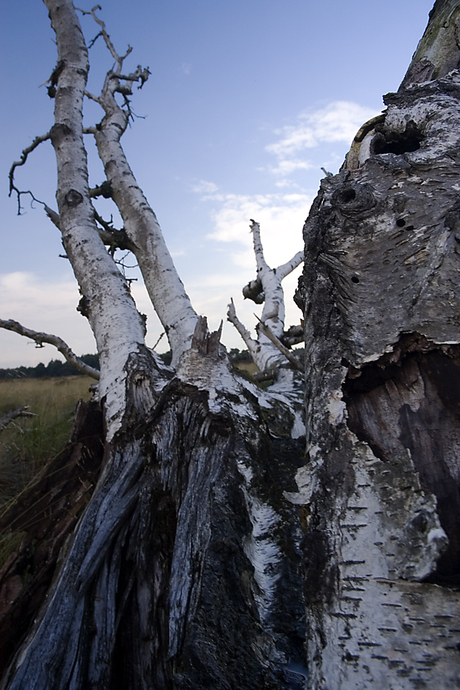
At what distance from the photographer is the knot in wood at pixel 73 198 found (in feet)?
11.5

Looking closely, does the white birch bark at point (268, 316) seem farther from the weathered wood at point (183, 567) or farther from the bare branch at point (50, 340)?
the weathered wood at point (183, 567)

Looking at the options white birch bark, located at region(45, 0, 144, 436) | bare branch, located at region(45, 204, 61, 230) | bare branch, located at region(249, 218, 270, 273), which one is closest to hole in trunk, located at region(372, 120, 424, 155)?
white birch bark, located at region(45, 0, 144, 436)

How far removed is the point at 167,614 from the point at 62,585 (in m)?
0.43

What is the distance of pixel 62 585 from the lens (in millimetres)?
1449

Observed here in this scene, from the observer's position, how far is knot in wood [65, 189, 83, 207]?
3.52m

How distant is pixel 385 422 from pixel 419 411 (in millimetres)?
93

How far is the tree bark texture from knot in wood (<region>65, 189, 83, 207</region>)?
2567mm

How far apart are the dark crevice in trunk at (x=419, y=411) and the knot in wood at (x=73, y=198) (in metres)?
3.16

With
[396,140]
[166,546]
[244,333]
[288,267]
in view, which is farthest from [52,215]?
[166,546]

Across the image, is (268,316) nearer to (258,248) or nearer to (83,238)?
(258,248)

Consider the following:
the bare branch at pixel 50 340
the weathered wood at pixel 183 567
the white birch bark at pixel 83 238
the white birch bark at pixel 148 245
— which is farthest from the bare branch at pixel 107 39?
the weathered wood at pixel 183 567

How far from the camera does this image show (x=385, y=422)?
113 centimetres

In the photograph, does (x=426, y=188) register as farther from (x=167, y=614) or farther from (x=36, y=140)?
(x=36, y=140)

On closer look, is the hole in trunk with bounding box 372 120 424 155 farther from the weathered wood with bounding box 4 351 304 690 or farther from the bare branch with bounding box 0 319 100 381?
the bare branch with bounding box 0 319 100 381
